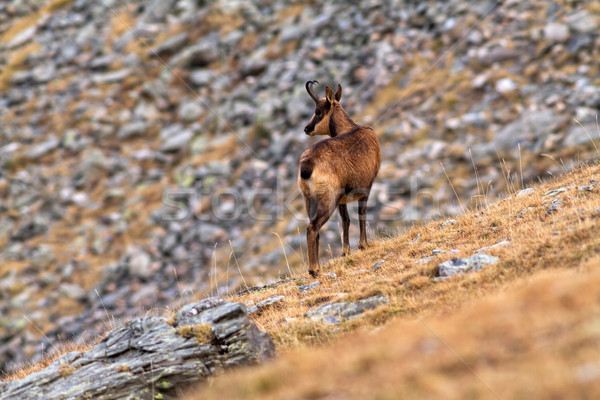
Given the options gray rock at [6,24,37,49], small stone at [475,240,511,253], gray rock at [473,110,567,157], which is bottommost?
gray rock at [473,110,567,157]

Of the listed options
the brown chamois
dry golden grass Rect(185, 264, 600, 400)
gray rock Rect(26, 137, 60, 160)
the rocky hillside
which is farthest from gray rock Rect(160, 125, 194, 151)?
dry golden grass Rect(185, 264, 600, 400)

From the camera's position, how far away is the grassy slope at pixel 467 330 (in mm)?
3621

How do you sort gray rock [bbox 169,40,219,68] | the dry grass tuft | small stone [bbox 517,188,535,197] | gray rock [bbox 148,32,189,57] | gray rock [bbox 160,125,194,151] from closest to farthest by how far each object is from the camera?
1. the dry grass tuft
2. small stone [bbox 517,188,535,197]
3. gray rock [bbox 160,125,194,151]
4. gray rock [bbox 169,40,219,68]
5. gray rock [bbox 148,32,189,57]

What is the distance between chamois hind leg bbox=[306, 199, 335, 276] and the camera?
8.52 meters

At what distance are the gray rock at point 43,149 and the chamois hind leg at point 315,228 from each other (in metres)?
20.6

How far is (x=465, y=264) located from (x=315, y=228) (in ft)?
9.20

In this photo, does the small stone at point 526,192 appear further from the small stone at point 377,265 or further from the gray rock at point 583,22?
the gray rock at point 583,22

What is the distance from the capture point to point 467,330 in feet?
14.4

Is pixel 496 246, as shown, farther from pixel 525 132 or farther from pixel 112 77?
pixel 112 77

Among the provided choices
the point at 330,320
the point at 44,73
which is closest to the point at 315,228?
the point at 330,320

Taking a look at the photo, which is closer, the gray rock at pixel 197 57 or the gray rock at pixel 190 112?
the gray rock at pixel 190 112

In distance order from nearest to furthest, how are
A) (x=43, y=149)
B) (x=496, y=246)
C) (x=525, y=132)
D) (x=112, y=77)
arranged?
(x=496, y=246) < (x=525, y=132) < (x=43, y=149) < (x=112, y=77)

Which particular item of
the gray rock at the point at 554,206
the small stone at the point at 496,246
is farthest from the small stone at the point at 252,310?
the gray rock at the point at 554,206

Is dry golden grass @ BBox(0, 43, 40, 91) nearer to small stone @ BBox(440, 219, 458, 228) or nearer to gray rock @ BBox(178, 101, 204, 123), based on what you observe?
gray rock @ BBox(178, 101, 204, 123)
